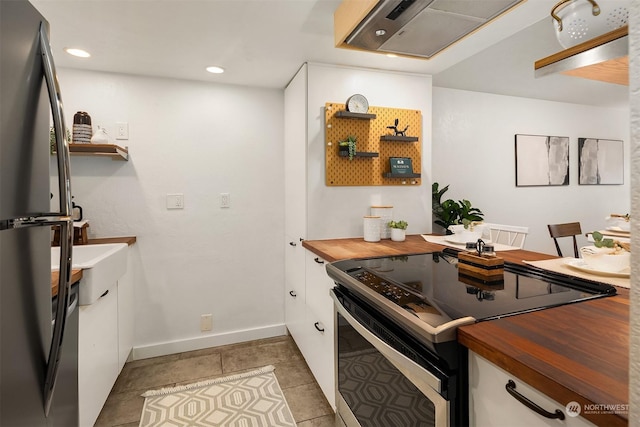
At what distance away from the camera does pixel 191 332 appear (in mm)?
2688

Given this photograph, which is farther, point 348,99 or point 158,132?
point 158,132

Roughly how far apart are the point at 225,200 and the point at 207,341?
3.86 feet

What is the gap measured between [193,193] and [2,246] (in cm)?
203

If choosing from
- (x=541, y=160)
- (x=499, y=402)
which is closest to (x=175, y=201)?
(x=499, y=402)

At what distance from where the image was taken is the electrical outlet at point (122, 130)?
246 centimetres

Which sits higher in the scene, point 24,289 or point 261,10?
point 261,10

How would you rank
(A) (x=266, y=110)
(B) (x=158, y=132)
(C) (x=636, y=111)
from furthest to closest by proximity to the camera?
(A) (x=266, y=110), (B) (x=158, y=132), (C) (x=636, y=111)

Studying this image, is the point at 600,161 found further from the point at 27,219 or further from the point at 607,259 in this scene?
the point at 27,219

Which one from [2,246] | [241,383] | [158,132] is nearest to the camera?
[2,246]

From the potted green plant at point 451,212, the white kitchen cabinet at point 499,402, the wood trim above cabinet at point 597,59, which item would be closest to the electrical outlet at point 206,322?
the potted green plant at point 451,212

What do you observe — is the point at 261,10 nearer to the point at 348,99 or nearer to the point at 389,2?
the point at 389,2

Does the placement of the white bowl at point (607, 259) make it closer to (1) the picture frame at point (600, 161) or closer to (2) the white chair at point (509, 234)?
(2) the white chair at point (509, 234)

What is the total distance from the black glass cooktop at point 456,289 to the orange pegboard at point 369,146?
0.99 meters

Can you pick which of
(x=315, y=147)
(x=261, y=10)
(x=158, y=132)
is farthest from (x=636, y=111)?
(x=158, y=132)
